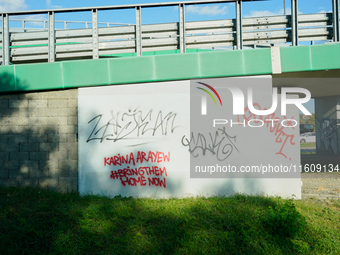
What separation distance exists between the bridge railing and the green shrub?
385 centimetres

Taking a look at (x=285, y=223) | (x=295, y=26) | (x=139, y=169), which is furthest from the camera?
(x=295, y=26)

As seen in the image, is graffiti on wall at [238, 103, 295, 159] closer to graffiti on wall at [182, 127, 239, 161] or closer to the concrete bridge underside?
graffiti on wall at [182, 127, 239, 161]

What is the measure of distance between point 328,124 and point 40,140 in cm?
1758

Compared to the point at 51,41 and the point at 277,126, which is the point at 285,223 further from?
the point at 51,41

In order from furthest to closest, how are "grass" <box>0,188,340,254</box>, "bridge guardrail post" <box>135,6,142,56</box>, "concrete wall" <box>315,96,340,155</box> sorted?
"concrete wall" <box>315,96,340,155</box> → "bridge guardrail post" <box>135,6,142,56</box> → "grass" <box>0,188,340,254</box>

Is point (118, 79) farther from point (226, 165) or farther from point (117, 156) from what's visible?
point (226, 165)

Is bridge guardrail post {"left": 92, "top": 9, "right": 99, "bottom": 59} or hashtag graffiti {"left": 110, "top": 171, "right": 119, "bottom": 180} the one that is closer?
hashtag graffiti {"left": 110, "top": 171, "right": 119, "bottom": 180}

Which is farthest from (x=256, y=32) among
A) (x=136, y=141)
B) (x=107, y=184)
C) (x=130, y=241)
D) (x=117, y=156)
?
(x=130, y=241)

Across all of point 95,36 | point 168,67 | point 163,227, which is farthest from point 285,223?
point 95,36

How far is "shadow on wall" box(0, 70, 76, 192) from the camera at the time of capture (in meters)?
6.92

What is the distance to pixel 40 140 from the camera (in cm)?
696

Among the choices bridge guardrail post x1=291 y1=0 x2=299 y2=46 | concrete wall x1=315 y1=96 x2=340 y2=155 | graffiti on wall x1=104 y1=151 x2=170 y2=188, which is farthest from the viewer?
concrete wall x1=315 y1=96 x2=340 y2=155

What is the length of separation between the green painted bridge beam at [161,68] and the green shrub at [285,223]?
3036 mm

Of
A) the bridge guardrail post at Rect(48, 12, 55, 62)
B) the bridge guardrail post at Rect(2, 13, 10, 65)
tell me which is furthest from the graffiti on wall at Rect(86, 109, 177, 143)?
the bridge guardrail post at Rect(2, 13, 10, 65)
